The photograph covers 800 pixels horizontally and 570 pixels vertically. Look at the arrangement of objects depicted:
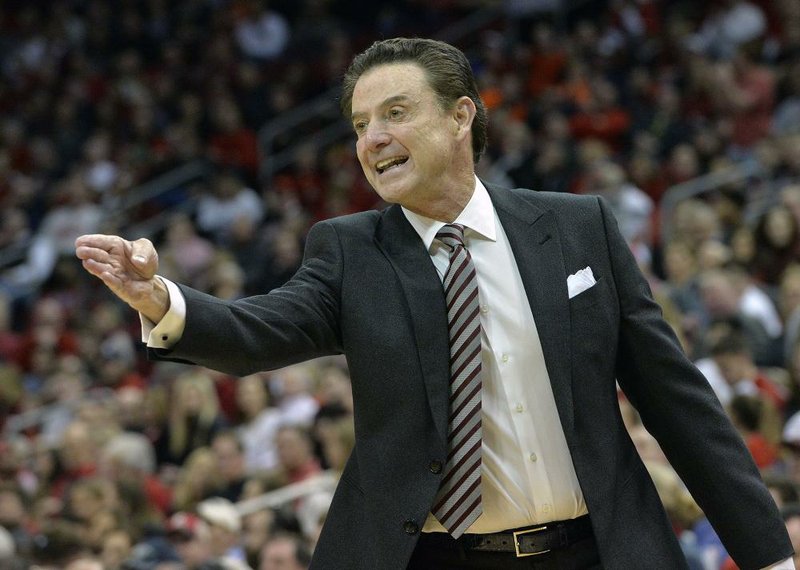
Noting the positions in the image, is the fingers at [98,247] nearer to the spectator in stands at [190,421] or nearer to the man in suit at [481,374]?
the man in suit at [481,374]

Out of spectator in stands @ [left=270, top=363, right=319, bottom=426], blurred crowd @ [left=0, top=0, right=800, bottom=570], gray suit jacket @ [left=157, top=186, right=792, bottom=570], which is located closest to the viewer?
gray suit jacket @ [left=157, top=186, right=792, bottom=570]

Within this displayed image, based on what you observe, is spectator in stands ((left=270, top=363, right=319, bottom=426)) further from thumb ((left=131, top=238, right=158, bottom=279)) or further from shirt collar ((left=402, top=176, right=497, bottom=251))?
thumb ((left=131, top=238, right=158, bottom=279))

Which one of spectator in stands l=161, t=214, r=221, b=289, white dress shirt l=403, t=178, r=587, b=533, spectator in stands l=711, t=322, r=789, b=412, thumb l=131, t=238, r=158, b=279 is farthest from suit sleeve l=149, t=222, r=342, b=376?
spectator in stands l=161, t=214, r=221, b=289

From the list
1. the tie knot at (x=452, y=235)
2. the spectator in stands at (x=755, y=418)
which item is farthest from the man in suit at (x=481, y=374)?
the spectator in stands at (x=755, y=418)

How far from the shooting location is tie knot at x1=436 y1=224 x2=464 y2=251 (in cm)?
296

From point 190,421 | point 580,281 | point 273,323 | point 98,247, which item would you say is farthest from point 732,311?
point 98,247

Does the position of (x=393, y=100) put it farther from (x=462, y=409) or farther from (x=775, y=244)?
(x=775, y=244)

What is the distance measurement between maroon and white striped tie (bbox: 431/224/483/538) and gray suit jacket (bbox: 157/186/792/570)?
38 mm

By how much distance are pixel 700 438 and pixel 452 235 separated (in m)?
0.71

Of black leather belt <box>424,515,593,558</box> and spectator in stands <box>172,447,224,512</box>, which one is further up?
spectator in stands <box>172,447,224,512</box>

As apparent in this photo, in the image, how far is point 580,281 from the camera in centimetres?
291

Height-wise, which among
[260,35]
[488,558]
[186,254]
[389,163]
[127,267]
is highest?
[260,35]

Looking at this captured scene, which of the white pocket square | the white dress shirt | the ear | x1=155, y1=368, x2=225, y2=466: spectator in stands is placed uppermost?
x1=155, y1=368, x2=225, y2=466: spectator in stands

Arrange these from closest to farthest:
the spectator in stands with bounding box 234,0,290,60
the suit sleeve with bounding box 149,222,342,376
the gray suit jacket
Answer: the suit sleeve with bounding box 149,222,342,376 → the gray suit jacket → the spectator in stands with bounding box 234,0,290,60
